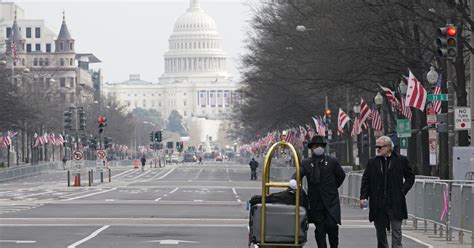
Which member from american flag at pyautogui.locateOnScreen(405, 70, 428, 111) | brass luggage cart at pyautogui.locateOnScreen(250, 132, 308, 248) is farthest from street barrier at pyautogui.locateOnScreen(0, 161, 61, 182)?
brass luggage cart at pyautogui.locateOnScreen(250, 132, 308, 248)

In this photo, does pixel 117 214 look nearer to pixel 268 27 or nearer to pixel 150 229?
pixel 150 229

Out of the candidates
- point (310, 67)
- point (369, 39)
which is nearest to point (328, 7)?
point (369, 39)

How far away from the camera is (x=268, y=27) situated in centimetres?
7019

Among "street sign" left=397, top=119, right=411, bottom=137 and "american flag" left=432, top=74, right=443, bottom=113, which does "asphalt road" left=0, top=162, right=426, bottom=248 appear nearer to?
"street sign" left=397, top=119, right=411, bottom=137

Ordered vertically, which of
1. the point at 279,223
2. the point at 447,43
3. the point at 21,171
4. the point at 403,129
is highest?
the point at 447,43

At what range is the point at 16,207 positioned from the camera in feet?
145

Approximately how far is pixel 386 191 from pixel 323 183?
1056mm

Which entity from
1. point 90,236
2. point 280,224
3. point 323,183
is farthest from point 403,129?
point 280,224

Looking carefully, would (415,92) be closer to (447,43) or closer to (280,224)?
(447,43)

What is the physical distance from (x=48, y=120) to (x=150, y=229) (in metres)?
102

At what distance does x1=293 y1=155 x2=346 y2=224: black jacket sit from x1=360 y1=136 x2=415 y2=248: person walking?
641 mm

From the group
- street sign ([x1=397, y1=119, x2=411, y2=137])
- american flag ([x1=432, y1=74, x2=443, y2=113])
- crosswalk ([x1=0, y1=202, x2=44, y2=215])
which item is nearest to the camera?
crosswalk ([x1=0, y1=202, x2=44, y2=215])

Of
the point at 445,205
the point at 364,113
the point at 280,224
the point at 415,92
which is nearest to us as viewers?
the point at 280,224

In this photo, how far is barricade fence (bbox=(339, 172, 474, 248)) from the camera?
83.8ft
